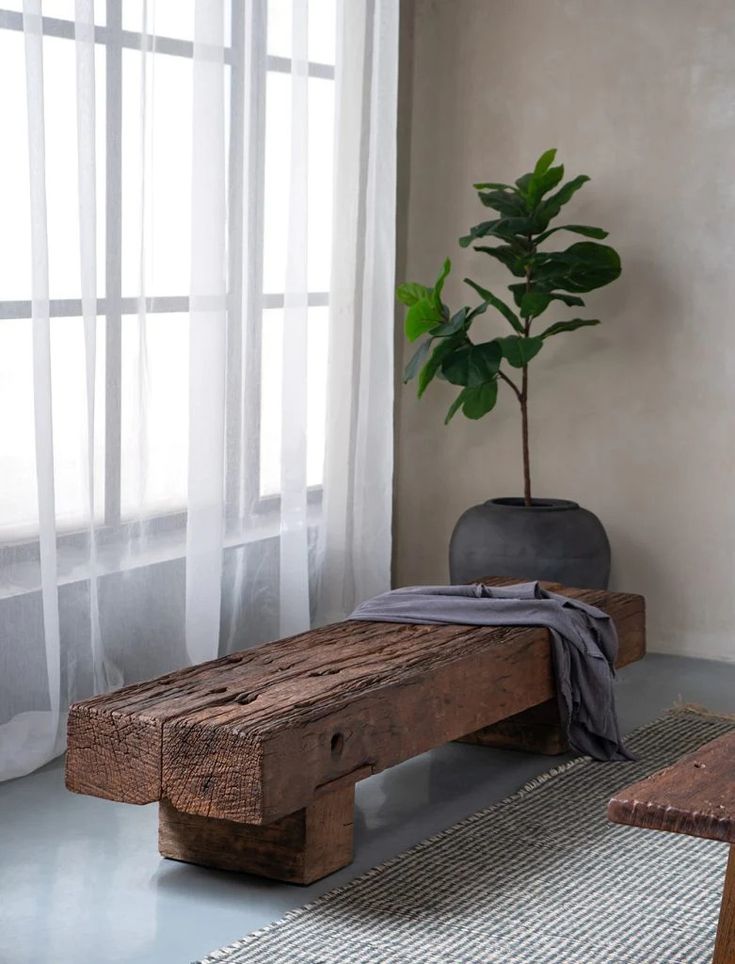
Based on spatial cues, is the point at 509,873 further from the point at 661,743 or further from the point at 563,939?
the point at 661,743

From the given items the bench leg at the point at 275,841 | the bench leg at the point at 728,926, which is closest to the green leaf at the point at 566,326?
the bench leg at the point at 275,841

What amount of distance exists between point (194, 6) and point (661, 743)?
7.55ft

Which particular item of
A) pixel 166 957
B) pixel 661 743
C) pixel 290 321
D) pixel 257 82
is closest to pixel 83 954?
pixel 166 957

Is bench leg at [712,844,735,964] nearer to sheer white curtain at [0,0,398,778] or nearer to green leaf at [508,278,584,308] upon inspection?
sheer white curtain at [0,0,398,778]

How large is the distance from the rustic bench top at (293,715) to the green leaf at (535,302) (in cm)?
143

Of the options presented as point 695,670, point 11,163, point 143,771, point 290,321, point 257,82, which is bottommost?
point 695,670

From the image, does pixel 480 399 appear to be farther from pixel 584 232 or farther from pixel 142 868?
pixel 142 868

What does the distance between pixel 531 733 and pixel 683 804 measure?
1583 millimetres

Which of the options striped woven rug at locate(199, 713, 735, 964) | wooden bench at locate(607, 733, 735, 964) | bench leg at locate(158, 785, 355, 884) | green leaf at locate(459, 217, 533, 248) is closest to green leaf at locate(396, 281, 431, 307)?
green leaf at locate(459, 217, 533, 248)

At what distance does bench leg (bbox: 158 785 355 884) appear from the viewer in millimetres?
2844

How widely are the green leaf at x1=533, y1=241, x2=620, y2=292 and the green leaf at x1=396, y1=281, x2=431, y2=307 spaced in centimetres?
36

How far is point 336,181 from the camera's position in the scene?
15.2 ft

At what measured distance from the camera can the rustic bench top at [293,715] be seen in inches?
105

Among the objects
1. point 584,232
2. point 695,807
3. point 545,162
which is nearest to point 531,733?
point 695,807
